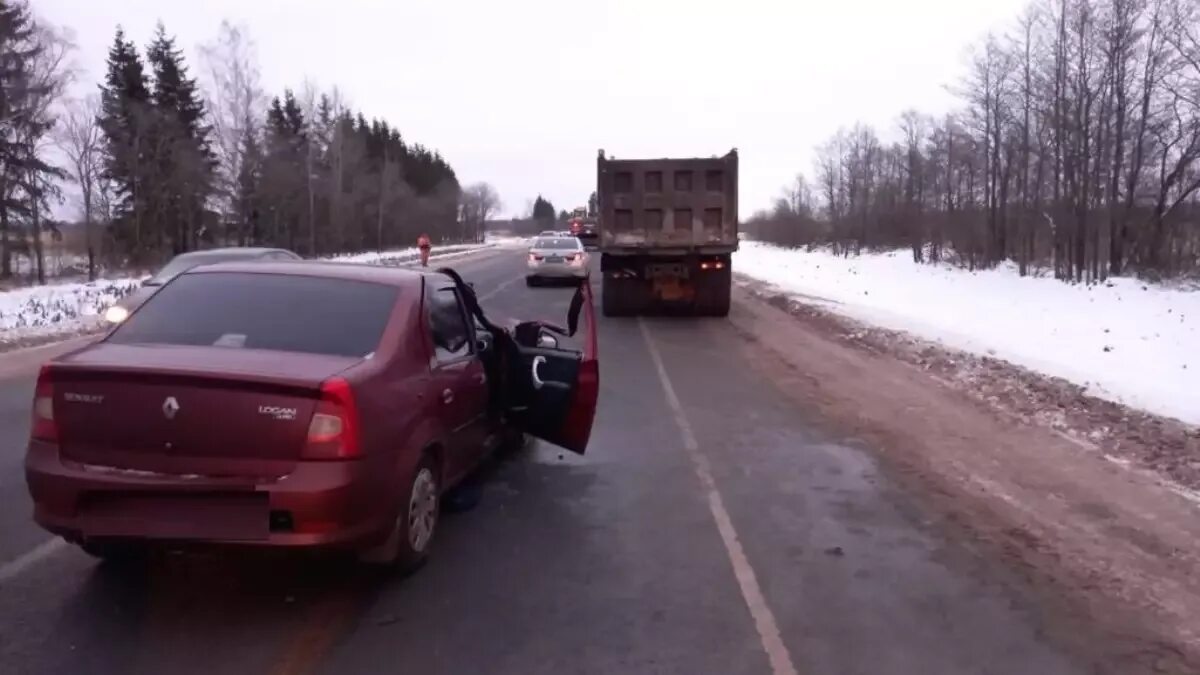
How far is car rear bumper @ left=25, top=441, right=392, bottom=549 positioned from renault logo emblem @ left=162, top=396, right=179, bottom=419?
0.27 metres

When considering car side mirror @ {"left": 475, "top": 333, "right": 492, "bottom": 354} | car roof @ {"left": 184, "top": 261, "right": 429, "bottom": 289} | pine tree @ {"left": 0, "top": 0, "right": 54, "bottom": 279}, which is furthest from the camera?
pine tree @ {"left": 0, "top": 0, "right": 54, "bottom": 279}

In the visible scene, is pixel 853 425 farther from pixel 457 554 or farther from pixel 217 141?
pixel 217 141

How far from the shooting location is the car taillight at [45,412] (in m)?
4.67

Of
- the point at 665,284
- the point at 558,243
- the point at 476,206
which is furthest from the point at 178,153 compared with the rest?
the point at 476,206

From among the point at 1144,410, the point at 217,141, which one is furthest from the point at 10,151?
the point at 1144,410

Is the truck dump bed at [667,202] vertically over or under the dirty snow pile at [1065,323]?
over

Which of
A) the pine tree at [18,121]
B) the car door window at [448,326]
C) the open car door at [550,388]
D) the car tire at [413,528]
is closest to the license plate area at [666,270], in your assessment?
the open car door at [550,388]

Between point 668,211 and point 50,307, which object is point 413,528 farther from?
point 50,307

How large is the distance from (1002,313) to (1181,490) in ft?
51.8

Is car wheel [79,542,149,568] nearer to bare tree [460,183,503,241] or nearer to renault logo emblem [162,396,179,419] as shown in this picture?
renault logo emblem [162,396,179,419]

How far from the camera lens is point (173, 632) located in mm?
4480

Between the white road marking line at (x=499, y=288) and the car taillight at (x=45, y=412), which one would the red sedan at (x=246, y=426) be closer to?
the car taillight at (x=45, y=412)

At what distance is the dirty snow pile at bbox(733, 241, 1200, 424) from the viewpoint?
12.3 m

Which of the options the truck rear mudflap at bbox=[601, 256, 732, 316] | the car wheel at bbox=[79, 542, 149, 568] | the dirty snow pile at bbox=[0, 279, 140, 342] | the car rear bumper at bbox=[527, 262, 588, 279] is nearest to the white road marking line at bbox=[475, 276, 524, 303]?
the car rear bumper at bbox=[527, 262, 588, 279]
